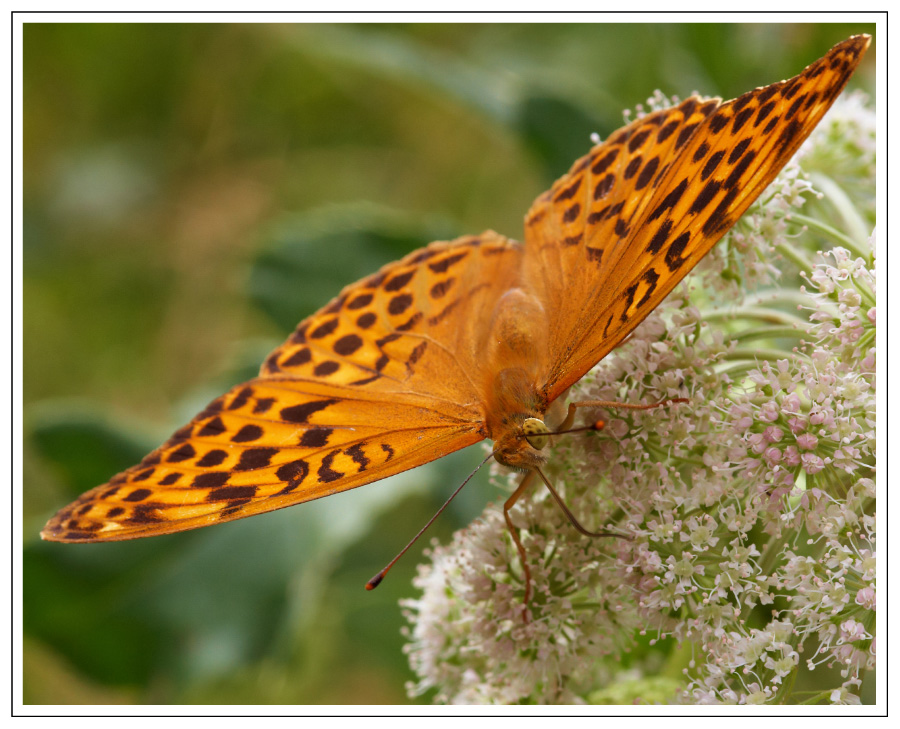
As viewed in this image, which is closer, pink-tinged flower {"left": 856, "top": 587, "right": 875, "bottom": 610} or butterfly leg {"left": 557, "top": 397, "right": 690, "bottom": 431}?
pink-tinged flower {"left": 856, "top": 587, "right": 875, "bottom": 610}

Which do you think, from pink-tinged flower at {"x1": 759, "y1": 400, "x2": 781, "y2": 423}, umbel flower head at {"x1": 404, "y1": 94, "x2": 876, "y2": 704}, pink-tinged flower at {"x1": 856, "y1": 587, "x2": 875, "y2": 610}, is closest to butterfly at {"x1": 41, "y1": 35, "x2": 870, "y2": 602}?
umbel flower head at {"x1": 404, "y1": 94, "x2": 876, "y2": 704}

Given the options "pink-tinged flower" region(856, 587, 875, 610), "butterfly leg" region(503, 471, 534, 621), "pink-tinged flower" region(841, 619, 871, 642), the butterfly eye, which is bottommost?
"pink-tinged flower" region(841, 619, 871, 642)

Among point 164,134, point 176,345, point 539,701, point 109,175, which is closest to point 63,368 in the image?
point 176,345

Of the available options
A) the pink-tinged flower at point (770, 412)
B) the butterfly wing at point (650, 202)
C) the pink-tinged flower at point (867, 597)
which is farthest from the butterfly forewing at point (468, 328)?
the pink-tinged flower at point (867, 597)

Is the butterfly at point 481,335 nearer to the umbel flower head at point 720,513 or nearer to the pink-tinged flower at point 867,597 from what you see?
the umbel flower head at point 720,513

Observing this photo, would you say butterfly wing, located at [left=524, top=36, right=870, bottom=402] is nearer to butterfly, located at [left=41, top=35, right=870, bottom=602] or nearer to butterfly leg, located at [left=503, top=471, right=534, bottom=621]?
butterfly, located at [left=41, top=35, right=870, bottom=602]
